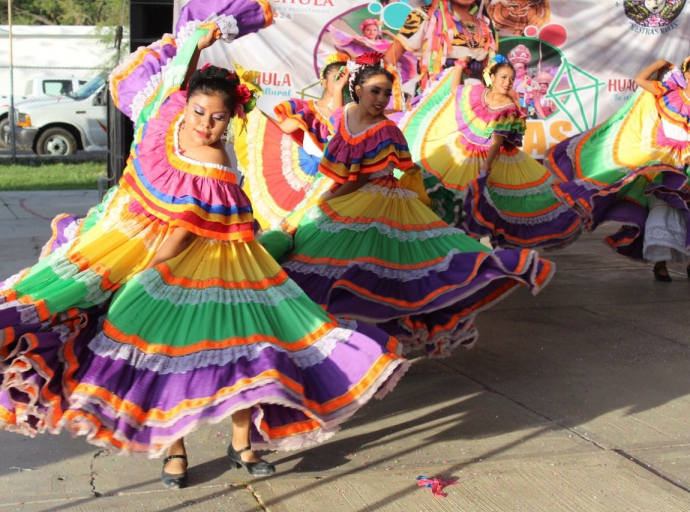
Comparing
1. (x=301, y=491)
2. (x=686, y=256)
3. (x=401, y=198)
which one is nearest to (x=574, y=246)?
(x=686, y=256)

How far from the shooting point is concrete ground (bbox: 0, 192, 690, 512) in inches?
150

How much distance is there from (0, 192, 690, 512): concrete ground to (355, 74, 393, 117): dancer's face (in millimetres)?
1535

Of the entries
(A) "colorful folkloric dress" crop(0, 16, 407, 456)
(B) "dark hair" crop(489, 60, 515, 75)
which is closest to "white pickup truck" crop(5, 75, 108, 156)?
(B) "dark hair" crop(489, 60, 515, 75)

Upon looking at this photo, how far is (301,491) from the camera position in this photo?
3.87 m

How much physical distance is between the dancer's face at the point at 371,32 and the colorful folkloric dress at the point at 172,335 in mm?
5244

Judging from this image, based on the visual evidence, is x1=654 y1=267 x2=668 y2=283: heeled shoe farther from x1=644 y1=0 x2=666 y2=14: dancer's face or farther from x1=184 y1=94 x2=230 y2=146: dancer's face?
x1=184 y1=94 x2=230 y2=146: dancer's face

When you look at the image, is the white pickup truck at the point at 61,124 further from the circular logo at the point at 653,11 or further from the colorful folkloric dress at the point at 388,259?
the colorful folkloric dress at the point at 388,259

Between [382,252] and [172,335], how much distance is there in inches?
69.8

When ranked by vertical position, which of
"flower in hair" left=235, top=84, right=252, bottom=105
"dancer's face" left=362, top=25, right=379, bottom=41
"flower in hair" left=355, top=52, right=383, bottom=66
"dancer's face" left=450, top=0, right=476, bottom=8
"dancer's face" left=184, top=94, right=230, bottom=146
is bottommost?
"dancer's face" left=362, top=25, right=379, bottom=41

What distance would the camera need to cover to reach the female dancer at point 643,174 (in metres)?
7.43

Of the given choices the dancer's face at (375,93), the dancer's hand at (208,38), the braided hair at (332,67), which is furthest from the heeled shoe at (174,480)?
the braided hair at (332,67)

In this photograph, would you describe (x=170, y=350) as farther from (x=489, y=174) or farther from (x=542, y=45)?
(x=542, y=45)

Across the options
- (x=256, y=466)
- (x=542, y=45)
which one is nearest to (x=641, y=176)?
(x=542, y=45)

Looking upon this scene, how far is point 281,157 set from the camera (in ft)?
21.5
